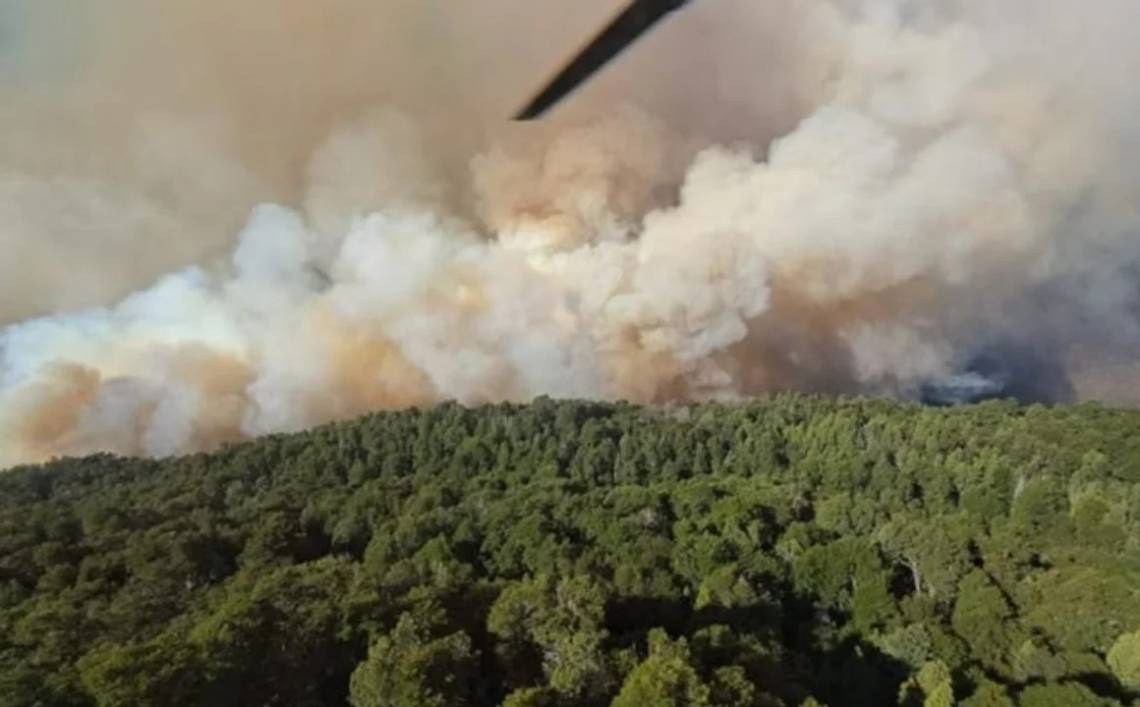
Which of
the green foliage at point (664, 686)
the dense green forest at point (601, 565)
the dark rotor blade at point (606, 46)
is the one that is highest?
the dense green forest at point (601, 565)

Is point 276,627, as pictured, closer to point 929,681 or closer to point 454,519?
point 929,681

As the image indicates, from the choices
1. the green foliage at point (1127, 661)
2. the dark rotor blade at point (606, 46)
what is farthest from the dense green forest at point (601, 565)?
the dark rotor blade at point (606, 46)

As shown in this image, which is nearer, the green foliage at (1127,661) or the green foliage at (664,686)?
the green foliage at (664,686)

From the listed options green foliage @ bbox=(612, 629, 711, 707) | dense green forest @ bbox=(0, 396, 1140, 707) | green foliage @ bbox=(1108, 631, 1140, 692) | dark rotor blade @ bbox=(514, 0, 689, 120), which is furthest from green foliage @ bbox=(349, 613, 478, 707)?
dark rotor blade @ bbox=(514, 0, 689, 120)

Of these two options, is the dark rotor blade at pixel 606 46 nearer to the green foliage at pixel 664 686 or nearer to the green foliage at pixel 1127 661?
the green foliage at pixel 664 686

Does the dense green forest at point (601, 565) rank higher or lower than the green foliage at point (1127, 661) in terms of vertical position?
higher

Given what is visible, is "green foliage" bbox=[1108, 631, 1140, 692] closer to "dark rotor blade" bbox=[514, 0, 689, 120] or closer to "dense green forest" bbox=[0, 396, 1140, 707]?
"dense green forest" bbox=[0, 396, 1140, 707]

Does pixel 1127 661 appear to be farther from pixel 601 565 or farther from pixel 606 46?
pixel 606 46
